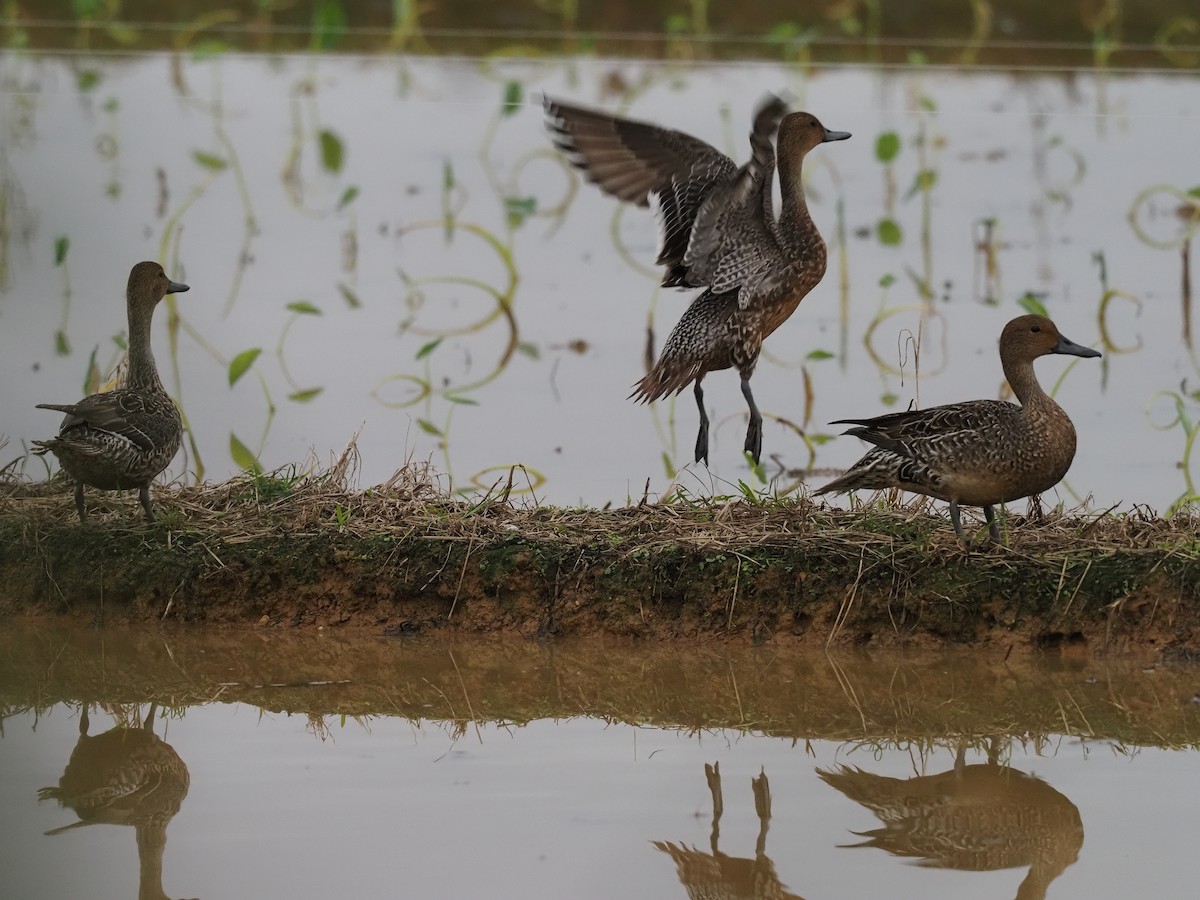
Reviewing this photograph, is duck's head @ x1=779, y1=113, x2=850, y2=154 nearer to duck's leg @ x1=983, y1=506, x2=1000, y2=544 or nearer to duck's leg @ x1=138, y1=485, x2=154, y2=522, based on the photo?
duck's leg @ x1=983, y1=506, x2=1000, y2=544

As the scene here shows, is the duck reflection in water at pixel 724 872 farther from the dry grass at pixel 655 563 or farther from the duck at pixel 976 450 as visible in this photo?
the duck at pixel 976 450

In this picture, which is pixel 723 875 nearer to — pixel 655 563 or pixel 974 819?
pixel 974 819

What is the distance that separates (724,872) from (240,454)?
351 cm

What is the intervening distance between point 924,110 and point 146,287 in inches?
295

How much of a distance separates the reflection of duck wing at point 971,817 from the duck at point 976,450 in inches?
45.4

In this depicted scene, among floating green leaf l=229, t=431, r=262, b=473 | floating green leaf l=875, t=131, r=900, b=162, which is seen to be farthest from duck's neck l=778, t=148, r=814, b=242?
floating green leaf l=875, t=131, r=900, b=162

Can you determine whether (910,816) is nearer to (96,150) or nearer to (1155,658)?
(1155,658)

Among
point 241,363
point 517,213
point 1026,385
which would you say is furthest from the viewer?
point 517,213

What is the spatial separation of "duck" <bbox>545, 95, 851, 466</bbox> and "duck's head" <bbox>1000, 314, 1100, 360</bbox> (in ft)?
2.36

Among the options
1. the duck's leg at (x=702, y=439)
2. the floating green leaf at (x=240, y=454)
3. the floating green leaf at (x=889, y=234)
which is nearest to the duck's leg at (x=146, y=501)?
the floating green leaf at (x=240, y=454)

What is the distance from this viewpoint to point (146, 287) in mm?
6340

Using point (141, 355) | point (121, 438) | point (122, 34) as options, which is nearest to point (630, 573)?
point (121, 438)

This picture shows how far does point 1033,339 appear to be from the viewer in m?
5.90

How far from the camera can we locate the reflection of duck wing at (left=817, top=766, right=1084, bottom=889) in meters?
4.11
